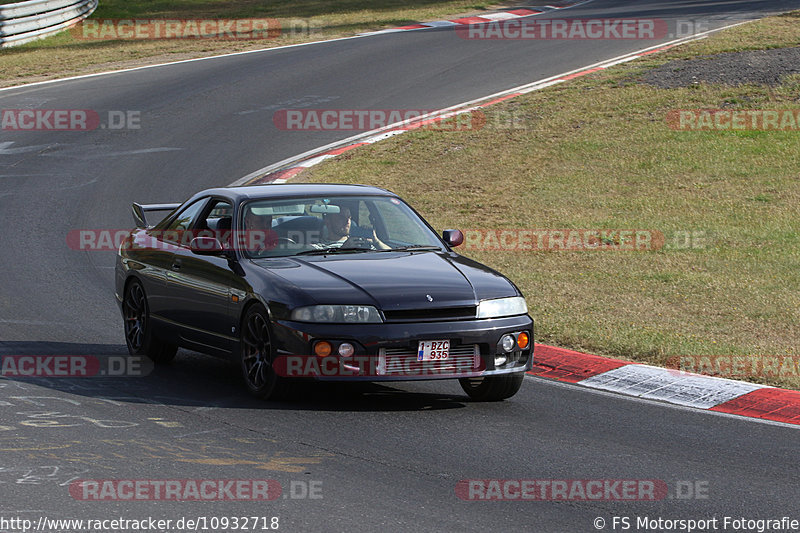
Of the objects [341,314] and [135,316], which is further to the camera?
[135,316]

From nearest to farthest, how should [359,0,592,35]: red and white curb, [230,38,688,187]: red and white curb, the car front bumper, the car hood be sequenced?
the car front bumper, the car hood, [230,38,688,187]: red and white curb, [359,0,592,35]: red and white curb

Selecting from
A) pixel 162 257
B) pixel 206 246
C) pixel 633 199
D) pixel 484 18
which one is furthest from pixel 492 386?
pixel 484 18

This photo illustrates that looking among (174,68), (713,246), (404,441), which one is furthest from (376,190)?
(174,68)

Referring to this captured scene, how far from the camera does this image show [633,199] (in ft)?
55.9

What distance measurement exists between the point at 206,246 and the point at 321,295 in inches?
59.8

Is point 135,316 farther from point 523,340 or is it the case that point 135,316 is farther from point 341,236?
point 523,340

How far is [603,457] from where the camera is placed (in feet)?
22.7

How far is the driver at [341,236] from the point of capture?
8727 millimetres

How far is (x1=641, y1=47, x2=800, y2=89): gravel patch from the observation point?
74.1ft

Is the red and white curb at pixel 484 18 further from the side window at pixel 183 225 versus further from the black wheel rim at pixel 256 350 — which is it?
the black wheel rim at pixel 256 350

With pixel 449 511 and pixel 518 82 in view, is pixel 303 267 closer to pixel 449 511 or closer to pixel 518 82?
pixel 449 511

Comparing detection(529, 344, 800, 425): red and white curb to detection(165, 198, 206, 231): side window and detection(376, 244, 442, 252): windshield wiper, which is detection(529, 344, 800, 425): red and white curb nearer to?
detection(376, 244, 442, 252): windshield wiper

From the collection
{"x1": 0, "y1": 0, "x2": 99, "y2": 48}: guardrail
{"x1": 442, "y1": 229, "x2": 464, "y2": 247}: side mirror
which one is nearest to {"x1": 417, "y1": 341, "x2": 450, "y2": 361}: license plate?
{"x1": 442, "y1": 229, "x2": 464, "y2": 247}: side mirror

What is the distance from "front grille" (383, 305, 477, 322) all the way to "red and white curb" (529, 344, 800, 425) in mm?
1583
